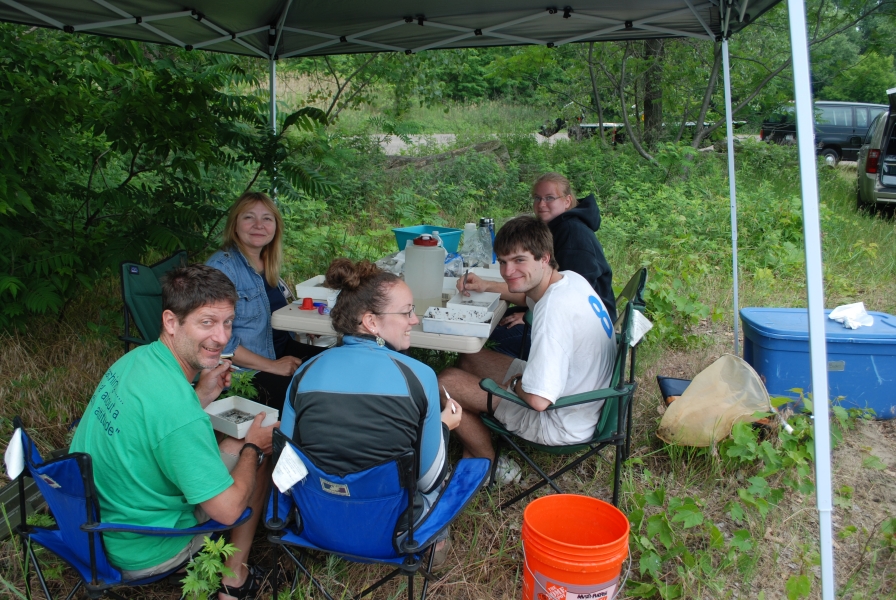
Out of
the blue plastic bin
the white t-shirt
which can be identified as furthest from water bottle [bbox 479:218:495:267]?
the white t-shirt

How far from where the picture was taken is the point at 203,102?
13.3 ft

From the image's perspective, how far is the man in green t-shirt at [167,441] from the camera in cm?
176

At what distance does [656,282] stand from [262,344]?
2842 millimetres

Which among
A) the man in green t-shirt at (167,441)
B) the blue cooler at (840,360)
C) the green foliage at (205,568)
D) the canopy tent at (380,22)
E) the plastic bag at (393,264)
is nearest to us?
the man in green t-shirt at (167,441)

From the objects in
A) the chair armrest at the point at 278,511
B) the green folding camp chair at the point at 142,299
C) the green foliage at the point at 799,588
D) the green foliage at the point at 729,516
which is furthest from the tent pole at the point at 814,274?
the green folding camp chair at the point at 142,299

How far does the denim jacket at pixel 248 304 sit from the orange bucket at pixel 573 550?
5.41 feet

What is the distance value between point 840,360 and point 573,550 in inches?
91.8

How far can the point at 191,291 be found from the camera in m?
1.93

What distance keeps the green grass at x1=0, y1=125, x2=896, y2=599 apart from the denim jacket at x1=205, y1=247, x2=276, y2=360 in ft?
3.38

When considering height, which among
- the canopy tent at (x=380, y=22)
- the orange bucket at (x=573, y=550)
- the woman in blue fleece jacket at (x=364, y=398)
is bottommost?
the orange bucket at (x=573, y=550)

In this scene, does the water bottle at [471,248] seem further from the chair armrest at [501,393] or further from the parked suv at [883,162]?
the parked suv at [883,162]

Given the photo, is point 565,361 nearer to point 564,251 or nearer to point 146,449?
point 564,251

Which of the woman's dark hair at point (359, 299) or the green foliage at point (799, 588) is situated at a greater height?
the woman's dark hair at point (359, 299)

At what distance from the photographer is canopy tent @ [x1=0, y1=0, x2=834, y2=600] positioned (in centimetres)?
391
